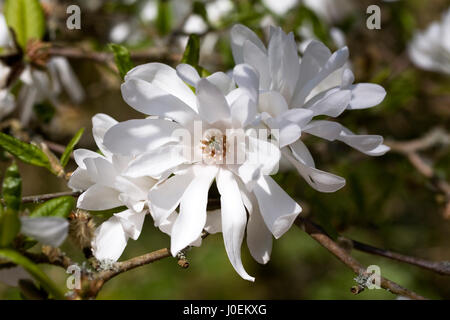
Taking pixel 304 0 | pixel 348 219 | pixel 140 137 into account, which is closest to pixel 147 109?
pixel 140 137

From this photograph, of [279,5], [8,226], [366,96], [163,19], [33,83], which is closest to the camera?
[8,226]

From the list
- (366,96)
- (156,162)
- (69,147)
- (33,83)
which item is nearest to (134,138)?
(156,162)

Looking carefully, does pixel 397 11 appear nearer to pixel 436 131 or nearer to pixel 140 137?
pixel 436 131

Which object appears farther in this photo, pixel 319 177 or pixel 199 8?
pixel 199 8

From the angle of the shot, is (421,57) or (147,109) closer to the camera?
(147,109)

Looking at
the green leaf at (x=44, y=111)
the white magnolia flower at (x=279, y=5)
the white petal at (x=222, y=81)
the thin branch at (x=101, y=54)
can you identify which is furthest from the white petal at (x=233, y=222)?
the white magnolia flower at (x=279, y=5)

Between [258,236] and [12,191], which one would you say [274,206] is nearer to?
[258,236]

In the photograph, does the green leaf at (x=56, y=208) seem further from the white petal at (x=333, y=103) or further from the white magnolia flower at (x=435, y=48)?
the white magnolia flower at (x=435, y=48)
